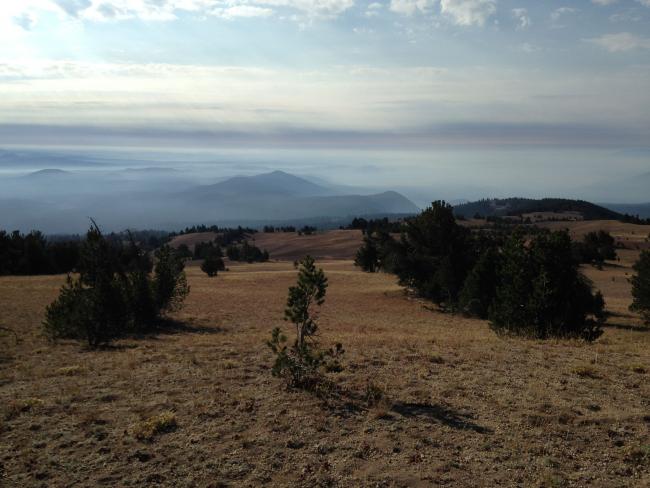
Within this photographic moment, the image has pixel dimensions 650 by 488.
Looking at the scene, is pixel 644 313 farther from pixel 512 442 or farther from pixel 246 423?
pixel 246 423

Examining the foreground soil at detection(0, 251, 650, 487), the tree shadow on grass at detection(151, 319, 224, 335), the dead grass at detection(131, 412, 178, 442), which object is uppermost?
the dead grass at detection(131, 412, 178, 442)

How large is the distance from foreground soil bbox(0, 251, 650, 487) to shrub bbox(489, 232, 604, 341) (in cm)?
314

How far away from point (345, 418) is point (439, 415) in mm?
1912

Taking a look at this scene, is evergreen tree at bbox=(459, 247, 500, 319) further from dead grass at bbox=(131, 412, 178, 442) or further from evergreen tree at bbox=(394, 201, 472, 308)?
dead grass at bbox=(131, 412, 178, 442)

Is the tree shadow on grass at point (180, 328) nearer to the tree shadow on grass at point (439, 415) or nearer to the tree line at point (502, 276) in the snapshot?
the tree line at point (502, 276)

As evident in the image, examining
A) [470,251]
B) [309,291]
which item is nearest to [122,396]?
[309,291]

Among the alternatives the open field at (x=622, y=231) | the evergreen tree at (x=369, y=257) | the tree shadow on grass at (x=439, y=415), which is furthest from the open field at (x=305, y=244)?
the tree shadow on grass at (x=439, y=415)

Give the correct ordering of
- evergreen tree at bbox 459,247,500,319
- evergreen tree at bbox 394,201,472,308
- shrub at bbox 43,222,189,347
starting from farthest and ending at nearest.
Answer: evergreen tree at bbox 394,201,472,308, evergreen tree at bbox 459,247,500,319, shrub at bbox 43,222,189,347

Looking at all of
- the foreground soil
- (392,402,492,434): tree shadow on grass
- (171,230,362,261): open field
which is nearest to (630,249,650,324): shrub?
the foreground soil

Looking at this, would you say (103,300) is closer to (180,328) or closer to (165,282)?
(180,328)

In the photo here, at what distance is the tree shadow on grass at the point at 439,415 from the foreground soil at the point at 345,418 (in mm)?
41

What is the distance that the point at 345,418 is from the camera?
31.2ft

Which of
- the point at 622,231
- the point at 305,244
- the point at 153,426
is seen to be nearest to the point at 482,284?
the point at 153,426

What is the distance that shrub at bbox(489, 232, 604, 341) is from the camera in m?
19.2
